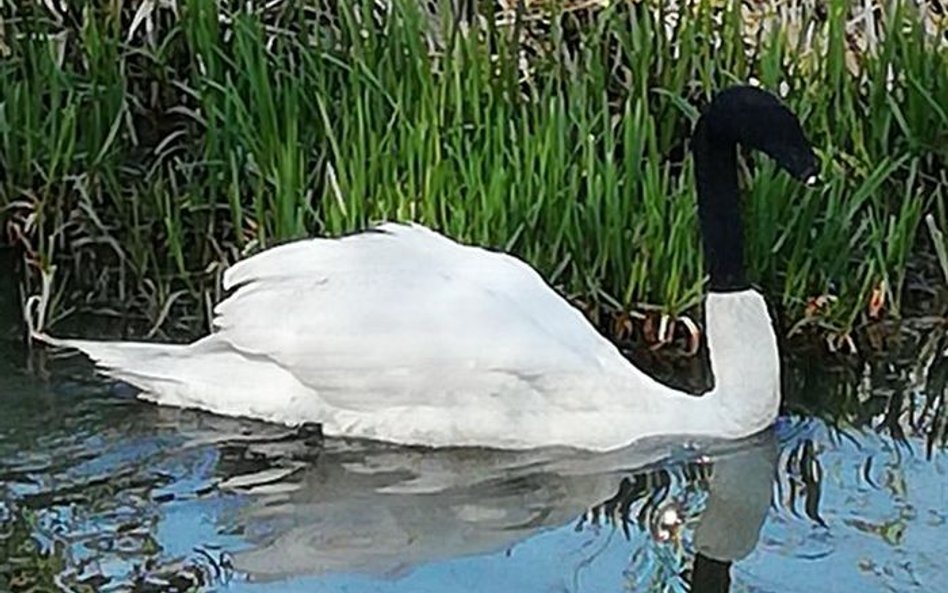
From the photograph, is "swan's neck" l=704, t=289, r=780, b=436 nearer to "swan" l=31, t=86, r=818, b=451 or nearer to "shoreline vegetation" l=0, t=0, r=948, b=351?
"swan" l=31, t=86, r=818, b=451

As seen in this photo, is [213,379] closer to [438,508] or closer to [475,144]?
[438,508]

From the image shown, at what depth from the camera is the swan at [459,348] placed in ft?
16.5

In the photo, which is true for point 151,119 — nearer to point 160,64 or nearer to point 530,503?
point 160,64

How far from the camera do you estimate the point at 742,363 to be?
515 cm

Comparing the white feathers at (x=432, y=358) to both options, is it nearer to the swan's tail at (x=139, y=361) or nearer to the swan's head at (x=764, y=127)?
the swan's tail at (x=139, y=361)

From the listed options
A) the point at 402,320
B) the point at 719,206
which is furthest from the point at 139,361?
the point at 719,206

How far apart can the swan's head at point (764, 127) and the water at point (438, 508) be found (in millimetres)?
631

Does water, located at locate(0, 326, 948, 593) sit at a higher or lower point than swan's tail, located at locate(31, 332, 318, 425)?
lower

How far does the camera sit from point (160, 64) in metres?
6.79

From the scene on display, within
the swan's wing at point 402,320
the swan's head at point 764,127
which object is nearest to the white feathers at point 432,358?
the swan's wing at point 402,320

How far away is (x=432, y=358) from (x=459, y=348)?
0.22 feet

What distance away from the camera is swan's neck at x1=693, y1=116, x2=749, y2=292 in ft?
17.2

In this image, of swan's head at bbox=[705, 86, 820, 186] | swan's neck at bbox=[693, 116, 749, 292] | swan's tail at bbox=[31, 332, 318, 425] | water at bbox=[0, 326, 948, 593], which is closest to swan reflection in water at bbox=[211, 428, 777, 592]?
water at bbox=[0, 326, 948, 593]

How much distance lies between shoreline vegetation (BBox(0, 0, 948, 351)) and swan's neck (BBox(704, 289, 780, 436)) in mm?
349
